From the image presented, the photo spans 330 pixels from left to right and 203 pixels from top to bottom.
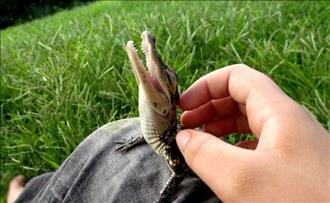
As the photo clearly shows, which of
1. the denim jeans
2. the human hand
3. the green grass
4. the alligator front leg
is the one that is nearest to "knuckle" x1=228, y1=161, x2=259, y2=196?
the human hand

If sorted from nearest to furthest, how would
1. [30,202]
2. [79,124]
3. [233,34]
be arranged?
1. [30,202]
2. [79,124]
3. [233,34]

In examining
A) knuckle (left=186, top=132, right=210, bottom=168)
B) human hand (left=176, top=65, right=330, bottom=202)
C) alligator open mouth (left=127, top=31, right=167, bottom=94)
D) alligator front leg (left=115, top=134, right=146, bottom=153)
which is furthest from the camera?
alligator front leg (left=115, top=134, right=146, bottom=153)

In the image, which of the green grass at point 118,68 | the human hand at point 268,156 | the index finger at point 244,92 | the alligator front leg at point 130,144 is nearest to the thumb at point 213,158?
the human hand at point 268,156

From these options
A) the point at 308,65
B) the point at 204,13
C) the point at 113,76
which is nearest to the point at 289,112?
the point at 308,65

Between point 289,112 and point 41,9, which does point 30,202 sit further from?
point 41,9

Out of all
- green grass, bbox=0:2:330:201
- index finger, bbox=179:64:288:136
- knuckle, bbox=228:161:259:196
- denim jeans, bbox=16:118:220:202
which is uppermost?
index finger, bbox=179:64:288:136

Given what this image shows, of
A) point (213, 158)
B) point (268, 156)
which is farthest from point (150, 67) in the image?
point (268, 156)

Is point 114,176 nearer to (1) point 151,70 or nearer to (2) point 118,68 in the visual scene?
(1) point 151,70

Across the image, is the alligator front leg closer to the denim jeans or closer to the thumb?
the denim jeans

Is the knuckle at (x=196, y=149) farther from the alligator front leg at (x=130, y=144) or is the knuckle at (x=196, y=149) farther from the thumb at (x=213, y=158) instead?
the alligator front leg at (x=130, y=144)
